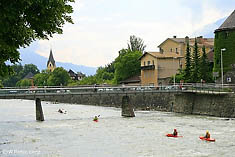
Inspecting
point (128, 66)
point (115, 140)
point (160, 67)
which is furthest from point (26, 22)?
point (128, 66)

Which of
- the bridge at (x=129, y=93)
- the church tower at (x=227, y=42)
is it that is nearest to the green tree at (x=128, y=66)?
the bridge at (x=129, y=93)

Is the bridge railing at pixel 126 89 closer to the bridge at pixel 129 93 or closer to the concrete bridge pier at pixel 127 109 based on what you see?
the bridge at pixel 129 93

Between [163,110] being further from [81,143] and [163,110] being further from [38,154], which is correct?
[38,154]

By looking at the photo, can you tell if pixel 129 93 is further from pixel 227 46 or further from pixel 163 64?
pixel 163 64

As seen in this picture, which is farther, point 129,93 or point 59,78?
point 59,78

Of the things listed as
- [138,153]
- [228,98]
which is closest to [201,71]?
[228,98]

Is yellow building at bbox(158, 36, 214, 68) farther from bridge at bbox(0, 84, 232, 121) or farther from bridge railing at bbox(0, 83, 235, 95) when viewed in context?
bridge railing at bbox(0, 83, 235, 95)

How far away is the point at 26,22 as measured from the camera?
679 inches

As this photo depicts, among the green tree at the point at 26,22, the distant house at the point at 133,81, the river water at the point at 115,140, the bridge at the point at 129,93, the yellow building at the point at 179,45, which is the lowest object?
A: the river water at the point at 115,140

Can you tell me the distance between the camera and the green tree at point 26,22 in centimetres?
1523

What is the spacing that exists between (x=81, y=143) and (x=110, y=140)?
259cm

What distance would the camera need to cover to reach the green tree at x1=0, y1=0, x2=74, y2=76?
15234 millimetres

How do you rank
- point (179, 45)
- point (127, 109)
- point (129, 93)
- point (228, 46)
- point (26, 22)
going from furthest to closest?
point (179, 45) < point (228, 46) < point (129, 93) < point (127, 109) < point (26, 22)

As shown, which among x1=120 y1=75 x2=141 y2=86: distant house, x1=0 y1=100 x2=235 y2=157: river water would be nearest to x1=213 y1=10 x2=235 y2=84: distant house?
x1=0 y1=100 x2=235 y2=157: river water
